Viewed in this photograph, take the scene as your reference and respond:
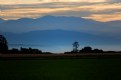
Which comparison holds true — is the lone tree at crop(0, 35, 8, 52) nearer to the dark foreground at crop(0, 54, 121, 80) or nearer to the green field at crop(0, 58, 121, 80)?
the dark foreground at crop(0, 54, 121, 80)

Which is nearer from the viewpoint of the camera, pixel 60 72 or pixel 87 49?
pixel 60 72

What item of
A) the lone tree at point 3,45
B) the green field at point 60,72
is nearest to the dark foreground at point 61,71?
the green field at point 60,72

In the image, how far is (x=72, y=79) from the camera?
29.7 m

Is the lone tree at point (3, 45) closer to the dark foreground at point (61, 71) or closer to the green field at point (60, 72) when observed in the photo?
the dark foreground at point (61, 71)

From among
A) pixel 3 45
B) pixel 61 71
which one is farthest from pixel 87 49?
pixel 61 71

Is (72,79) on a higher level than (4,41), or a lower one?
lower

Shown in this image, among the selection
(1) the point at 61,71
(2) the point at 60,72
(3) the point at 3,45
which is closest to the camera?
(2) the point at 60,72

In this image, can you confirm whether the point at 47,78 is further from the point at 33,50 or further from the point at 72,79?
the point at 33,50

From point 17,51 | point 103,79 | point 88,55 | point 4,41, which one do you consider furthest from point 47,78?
point 4,41

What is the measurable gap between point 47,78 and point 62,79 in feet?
5.04

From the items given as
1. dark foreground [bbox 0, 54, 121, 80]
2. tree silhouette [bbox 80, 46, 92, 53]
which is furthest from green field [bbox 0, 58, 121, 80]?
tree silhouette [bbox 80, 46, 92, 53]

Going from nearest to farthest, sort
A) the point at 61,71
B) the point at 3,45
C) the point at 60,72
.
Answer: the point at 60,72 < the point at 61,71 < the point at 3,45

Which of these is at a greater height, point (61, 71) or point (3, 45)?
point (3, 45)

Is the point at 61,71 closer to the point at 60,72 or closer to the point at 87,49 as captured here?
the point at 60,72
